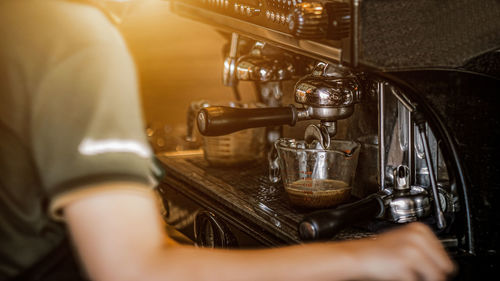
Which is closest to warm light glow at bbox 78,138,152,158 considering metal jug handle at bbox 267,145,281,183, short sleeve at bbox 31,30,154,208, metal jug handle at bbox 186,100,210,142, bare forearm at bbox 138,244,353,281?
short sleeve at bbox 31,30,154,208

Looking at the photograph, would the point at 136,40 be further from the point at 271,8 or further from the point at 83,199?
the point at 83,199

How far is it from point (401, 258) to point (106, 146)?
0.36 metres

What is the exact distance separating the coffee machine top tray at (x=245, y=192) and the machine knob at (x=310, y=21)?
378 mm

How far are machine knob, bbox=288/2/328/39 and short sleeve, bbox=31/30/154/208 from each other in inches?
16.3

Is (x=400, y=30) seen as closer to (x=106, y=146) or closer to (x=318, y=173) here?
(x=318, y=173)

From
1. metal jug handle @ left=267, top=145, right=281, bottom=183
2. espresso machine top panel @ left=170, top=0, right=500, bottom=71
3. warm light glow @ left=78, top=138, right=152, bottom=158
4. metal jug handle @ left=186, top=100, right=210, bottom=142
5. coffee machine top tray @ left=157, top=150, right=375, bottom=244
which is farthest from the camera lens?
metal jug handle @ left=186, top=100, right=210, bottom=142

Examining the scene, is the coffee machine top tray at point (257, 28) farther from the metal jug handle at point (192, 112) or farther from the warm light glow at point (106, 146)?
the warm light glow at point (106, 146)

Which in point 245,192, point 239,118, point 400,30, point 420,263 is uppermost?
point 400,30

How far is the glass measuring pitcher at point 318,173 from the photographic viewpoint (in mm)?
1163

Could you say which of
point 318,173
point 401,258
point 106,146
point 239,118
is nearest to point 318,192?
point 318,173

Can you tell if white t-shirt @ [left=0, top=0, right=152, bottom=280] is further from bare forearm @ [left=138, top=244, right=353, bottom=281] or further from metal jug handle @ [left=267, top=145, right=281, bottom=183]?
metal jug handle @ [left=267, top=145, right=281, bottom=183]

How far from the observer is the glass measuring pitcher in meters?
1.16

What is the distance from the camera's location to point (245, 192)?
138cm

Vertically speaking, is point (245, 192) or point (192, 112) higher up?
point (192, 112)
